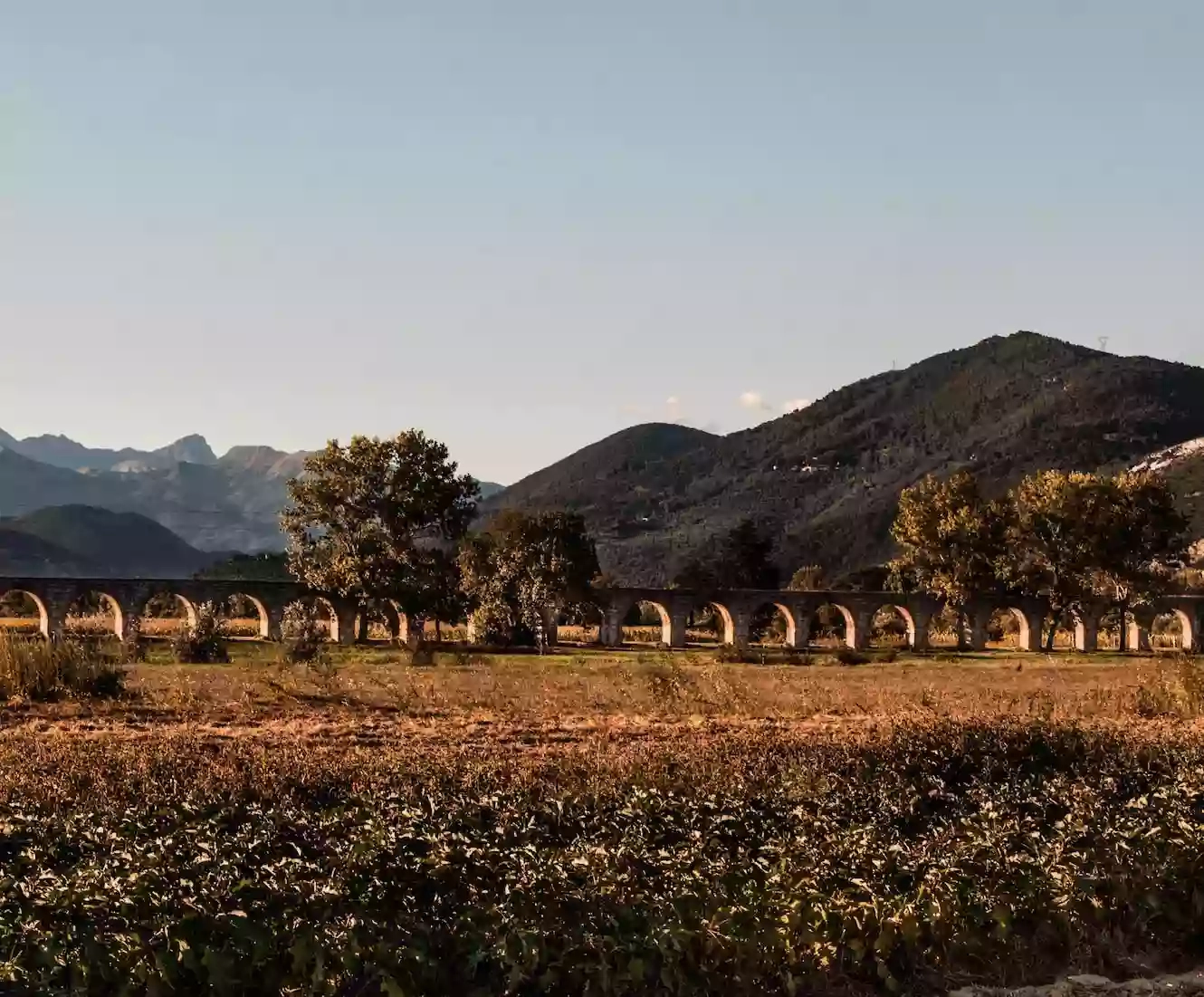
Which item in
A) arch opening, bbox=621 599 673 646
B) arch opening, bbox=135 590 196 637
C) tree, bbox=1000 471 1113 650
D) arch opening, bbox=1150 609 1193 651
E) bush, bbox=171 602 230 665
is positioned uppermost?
tree, bbox=1000 471 1113 650

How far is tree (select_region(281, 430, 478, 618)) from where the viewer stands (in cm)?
4669

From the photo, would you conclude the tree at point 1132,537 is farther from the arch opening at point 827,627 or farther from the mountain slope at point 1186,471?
the mountain slope at point 1186,471

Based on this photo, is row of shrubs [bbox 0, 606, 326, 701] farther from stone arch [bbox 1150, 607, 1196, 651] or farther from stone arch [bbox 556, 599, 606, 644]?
stone arch [bbox 1150, 607, 1196, 651]

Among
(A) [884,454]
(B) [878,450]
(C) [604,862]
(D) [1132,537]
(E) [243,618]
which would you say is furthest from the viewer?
(B) [878,450]

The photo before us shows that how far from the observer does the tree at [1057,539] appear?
169 ft

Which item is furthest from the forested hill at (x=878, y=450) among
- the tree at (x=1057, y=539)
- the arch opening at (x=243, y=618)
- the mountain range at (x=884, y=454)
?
the tree at (x=1057, y=539)

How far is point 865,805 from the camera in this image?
9820mm

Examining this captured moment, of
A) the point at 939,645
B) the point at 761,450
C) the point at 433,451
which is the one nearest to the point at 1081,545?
the point at 939,645

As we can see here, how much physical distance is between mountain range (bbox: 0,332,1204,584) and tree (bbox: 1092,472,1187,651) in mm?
63628

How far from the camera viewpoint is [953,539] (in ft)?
178

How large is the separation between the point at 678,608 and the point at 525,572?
12196mm

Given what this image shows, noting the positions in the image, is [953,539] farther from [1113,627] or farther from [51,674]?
[51,674]

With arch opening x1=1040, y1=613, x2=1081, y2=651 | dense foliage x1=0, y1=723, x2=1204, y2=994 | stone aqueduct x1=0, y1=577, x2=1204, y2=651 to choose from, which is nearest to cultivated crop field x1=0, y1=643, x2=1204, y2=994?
dense foliage x1=0, y1=723, x2=1204, y2=994

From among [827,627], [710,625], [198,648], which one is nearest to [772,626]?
[827,627]
